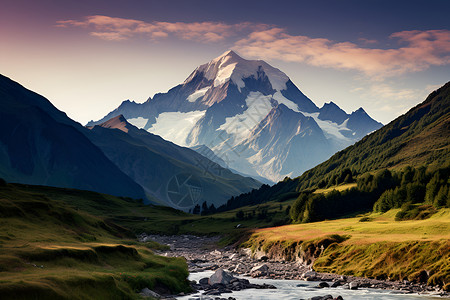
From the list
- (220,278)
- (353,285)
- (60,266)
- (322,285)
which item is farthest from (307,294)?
(60,266)

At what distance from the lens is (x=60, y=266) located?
45.3 meters

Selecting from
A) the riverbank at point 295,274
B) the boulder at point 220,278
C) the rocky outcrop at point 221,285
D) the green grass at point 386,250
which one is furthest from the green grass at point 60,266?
the green grass at point 386,250

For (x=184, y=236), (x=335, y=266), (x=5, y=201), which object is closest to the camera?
(x=335, y=266)

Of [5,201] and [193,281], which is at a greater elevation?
[5,201]

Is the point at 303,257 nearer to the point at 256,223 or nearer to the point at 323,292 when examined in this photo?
the point at 323,292

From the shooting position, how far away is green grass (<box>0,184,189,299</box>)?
34.2 meters

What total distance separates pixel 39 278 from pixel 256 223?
6353 inches

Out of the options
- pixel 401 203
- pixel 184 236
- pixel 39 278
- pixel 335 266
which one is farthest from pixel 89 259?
pixel 184 236

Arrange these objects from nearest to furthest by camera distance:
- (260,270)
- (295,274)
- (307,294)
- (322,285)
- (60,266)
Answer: (60,266) → (307,294) → (322,285) → (295,274) → (260,270)

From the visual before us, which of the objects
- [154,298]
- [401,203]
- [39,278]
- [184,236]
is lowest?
[184,236]

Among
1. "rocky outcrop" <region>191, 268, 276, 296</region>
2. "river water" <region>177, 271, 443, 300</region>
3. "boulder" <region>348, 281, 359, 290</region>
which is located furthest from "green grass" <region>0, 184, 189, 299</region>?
"boulder" <region>348, 281, 359, 290</region>

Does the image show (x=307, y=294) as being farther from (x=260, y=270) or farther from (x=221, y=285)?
(x=260, y=270)

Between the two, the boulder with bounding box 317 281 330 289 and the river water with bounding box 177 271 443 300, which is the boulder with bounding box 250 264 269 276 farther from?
the boulder with bounding box 317 281 330 289

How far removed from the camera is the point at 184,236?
605 feet
